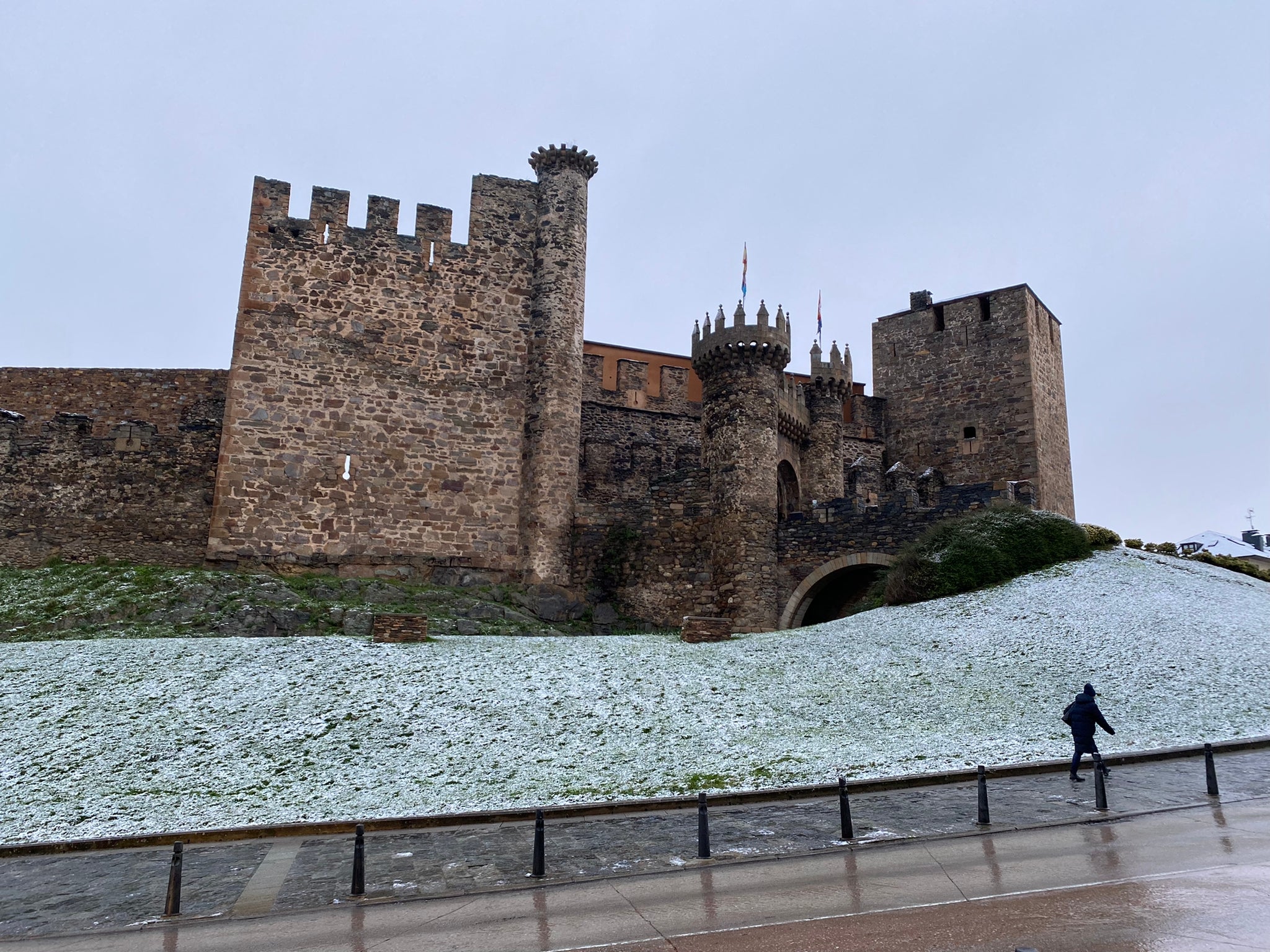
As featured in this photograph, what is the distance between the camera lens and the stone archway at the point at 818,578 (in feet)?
78.6

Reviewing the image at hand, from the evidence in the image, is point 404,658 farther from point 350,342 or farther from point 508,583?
point 350,342

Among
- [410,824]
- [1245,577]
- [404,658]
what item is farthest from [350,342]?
[1245,577]

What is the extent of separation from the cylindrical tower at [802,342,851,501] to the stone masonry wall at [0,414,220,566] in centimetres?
1765

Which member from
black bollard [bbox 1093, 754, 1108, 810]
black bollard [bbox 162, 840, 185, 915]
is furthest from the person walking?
black bollard [bbox 162, 840, 185, 915]

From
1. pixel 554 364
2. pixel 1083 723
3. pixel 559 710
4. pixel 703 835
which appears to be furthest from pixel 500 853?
pixel 554 364

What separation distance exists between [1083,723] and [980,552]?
10.3 metres

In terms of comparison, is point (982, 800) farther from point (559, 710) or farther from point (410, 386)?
point (410, 386)

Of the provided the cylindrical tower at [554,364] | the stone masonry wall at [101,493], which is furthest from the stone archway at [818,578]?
the stone masonry wall at [101,493]

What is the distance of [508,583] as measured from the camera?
23172mm

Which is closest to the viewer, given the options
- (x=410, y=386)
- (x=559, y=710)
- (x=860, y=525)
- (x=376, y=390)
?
(x=559, y=710)

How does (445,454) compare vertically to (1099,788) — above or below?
above

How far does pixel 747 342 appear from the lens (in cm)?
2636

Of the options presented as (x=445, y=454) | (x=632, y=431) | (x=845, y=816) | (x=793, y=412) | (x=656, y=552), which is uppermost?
(x=793, y=412)

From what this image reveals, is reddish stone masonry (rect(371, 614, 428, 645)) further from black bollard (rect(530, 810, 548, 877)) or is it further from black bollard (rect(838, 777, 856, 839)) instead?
black bollard (rect(838, 777, 856, 839))
